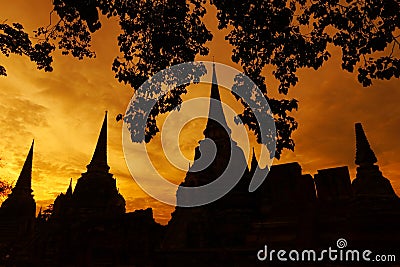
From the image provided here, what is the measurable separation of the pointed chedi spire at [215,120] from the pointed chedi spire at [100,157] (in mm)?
12774

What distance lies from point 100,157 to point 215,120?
13942 mm

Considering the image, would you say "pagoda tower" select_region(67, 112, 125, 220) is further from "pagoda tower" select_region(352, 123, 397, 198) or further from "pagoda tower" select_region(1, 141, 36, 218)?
"pagoda tower" select_region(352, 123, 397, 198)

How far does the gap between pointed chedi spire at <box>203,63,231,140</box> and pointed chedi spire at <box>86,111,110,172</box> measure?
503 inches

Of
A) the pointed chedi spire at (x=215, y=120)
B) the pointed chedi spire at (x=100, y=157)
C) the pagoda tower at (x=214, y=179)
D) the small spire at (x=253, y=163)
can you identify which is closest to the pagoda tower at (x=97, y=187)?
the pointed chedi spire at (x=100, y=157)

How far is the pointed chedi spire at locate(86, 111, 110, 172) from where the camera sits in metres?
33.6

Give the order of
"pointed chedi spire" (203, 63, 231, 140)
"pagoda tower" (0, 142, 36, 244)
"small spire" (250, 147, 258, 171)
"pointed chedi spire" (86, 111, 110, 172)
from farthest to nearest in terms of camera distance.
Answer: "pagoda tower" (0, 142, 36, 244)
"pointed chedi spire" (86, 111, 110, 172)
"small spire" (250, 147, 258, 171)
"pointed chedi spire" (203, 63, 231, 140)

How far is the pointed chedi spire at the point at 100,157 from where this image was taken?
110 ft

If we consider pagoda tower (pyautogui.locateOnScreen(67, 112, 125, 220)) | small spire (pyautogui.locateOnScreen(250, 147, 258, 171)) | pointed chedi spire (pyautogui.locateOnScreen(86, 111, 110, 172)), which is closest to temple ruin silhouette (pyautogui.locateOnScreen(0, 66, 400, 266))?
small spire (pyautogui.locateOnScreen(250, 147, 258, 171))

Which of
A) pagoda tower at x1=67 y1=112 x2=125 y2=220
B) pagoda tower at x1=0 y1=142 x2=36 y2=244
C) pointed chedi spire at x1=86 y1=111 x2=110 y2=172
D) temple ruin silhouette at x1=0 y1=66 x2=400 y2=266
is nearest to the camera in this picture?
temple ruin silhouette at x1=0 y1=66 x2=400 y2=266

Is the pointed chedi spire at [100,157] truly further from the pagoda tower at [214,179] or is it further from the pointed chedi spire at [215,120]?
the pointed chedi spire at [215,120]

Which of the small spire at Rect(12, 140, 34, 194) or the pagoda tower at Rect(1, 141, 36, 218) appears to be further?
the small spire at Rect(12, 140, 34, 194)

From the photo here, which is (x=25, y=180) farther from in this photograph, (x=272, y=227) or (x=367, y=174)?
(x=272, y=227)

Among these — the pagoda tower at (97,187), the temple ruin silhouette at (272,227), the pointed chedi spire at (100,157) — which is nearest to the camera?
the temple ruin silhouette at (272,227)

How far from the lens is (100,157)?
34375 millimetres
